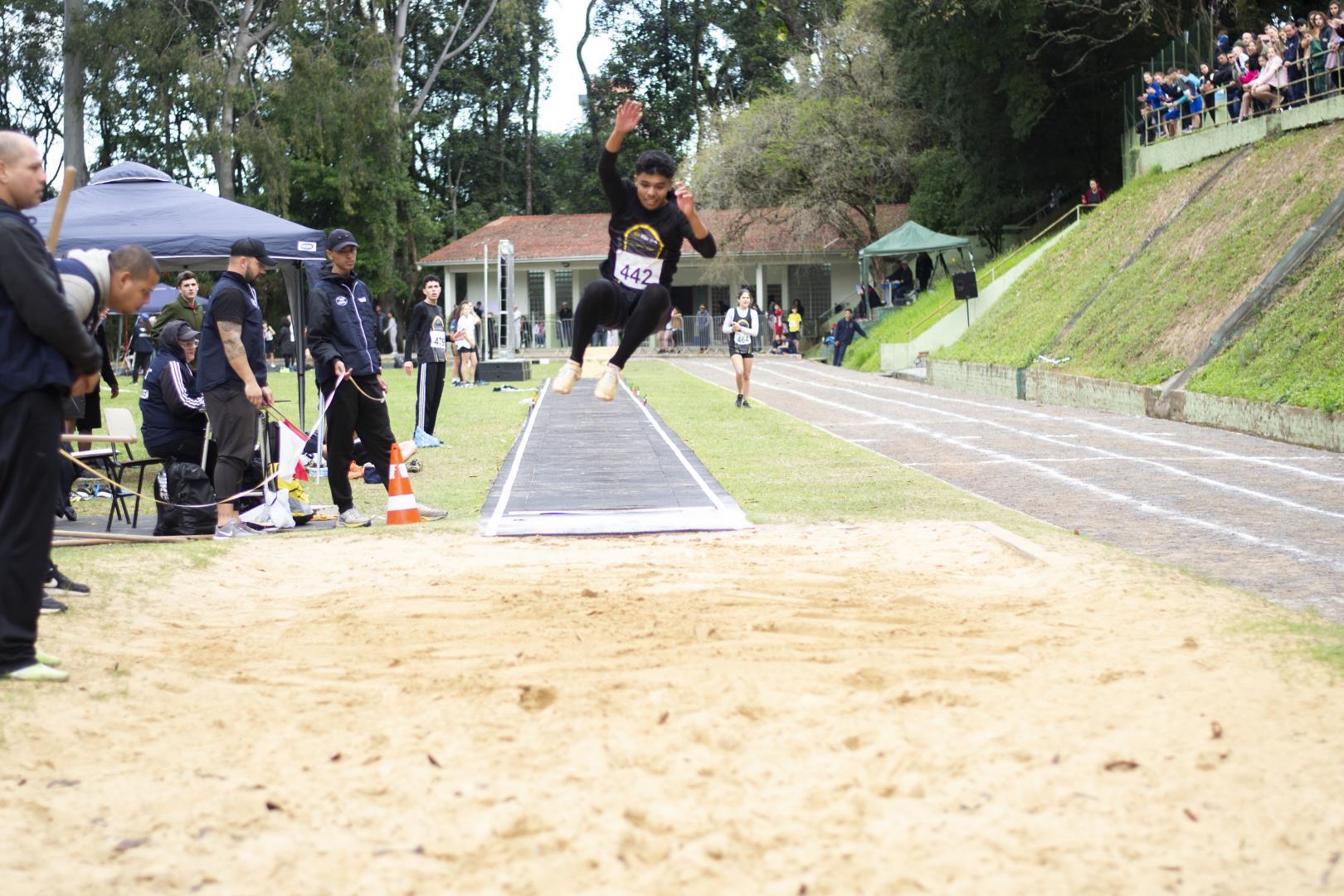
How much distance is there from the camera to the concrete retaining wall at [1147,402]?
642 inches

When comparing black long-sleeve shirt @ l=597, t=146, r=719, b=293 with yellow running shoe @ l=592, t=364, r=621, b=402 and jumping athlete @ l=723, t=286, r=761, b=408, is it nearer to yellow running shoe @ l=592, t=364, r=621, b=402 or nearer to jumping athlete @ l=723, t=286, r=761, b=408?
yellow running shoe @ l=592, t=364, r=621, b=402

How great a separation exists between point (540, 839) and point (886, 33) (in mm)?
42745

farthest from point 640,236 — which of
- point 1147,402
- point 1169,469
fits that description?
point 1147,402

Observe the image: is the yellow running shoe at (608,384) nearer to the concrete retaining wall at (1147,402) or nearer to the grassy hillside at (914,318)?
the concrete retaining wall at (1147,402)

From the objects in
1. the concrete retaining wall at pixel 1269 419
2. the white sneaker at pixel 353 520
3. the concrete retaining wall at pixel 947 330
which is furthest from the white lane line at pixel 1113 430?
the white sneaker at pixel 353 520

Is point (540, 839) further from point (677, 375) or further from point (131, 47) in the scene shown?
point (131, 47)

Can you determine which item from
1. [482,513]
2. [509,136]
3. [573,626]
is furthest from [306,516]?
[509,136]

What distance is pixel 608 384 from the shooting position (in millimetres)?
9672

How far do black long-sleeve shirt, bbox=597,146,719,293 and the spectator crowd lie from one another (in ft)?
62.3

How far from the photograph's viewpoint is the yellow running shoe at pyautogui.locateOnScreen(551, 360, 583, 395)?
9283mm

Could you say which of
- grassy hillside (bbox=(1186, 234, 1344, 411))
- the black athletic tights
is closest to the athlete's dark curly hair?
the black athletic tights

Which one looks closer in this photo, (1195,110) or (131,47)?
(1195,110)

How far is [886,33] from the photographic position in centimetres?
4344

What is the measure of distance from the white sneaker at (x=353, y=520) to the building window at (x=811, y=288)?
162 ft
